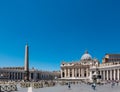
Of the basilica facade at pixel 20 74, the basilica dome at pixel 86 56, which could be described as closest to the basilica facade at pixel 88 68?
the basilica dome at pixel 86 56

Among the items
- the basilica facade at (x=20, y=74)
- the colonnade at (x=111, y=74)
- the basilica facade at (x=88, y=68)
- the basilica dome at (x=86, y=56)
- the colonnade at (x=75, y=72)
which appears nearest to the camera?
the colonnade at (x=111, y=74)

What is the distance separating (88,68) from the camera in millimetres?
138250

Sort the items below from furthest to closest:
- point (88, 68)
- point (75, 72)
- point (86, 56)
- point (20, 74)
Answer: point (20, 74) < point (86, 56) < point (75, 72) < point (88, 68)

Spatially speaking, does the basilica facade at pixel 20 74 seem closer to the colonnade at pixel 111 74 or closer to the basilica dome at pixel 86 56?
the basilica dome at pixel 86 56

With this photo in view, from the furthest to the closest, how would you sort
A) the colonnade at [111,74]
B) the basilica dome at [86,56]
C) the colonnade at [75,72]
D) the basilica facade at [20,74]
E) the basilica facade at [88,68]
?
the basilica dome at [86,56], the basilica facade at [20,74], the colonnade at [75,72], the basilica facade at [88,68], the colonnade at [111,74]

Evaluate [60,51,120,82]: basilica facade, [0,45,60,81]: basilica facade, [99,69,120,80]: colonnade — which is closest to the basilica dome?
[60,51,120,82]: basilica facade

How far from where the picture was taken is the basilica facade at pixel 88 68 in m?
122

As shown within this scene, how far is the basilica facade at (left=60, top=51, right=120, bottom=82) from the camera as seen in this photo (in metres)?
122

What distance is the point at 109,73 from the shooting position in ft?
392

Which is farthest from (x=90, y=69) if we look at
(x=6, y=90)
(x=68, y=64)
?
(x=6, y=90)

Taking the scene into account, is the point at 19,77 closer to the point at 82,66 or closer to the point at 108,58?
the point at 82,66

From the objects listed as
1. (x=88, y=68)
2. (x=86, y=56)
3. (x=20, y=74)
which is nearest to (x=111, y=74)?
(x=88, y=68)

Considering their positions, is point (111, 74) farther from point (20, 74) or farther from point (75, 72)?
point (20, 74)

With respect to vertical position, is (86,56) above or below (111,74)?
above
